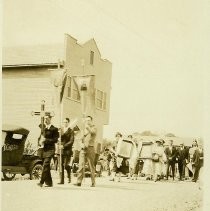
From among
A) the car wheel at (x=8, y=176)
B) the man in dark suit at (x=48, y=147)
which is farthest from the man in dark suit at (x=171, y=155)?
the car wheel at (x=8, y=176)

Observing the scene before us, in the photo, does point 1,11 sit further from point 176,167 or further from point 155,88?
point 176,167

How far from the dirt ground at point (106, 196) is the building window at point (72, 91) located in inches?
17.7

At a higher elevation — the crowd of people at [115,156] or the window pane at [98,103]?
the window pane at [98,103]

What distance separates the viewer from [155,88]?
2.60m

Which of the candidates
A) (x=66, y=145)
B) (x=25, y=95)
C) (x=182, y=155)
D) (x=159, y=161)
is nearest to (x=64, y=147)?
(x=66, y=145)

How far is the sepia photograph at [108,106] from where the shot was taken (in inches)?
98.6

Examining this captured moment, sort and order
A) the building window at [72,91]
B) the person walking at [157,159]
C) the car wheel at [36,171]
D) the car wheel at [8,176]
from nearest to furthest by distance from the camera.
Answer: the person walking at [157,159] < the building window at [72,91] < the car wheel at [36,171] < the car wheel at [8,176]

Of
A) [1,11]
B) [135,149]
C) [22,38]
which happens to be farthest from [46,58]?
[135,149]

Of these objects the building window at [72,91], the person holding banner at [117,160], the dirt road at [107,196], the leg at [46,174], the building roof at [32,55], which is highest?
the building roof at [32,55]

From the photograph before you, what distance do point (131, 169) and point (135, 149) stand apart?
0.10 metres

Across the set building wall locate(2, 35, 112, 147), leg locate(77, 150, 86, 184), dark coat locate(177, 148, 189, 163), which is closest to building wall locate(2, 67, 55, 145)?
building wall locate(2, 35, 112, 147)

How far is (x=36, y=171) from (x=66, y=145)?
0.90 ft

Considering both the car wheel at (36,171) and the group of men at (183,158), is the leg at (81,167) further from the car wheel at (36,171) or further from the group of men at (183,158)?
the group of men at (183,158)

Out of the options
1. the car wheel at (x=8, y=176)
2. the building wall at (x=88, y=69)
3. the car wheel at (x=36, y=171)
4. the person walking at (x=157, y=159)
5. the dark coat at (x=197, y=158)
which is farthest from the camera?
the car wheel at (x=8, y=176)
